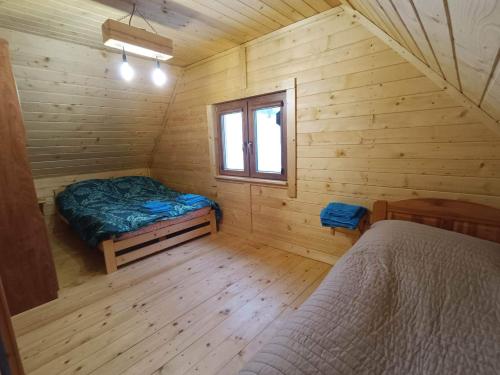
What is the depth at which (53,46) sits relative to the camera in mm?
2326

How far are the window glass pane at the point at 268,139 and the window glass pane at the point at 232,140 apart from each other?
0.28 metres

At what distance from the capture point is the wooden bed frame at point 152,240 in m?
2.46

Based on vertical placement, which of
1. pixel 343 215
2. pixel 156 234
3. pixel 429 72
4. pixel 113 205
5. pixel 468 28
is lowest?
pixel 156 234

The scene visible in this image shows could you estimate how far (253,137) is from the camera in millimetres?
2932

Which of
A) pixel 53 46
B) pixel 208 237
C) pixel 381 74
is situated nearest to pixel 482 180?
pixel 381 74

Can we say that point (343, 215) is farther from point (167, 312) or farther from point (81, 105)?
point (81, 105)

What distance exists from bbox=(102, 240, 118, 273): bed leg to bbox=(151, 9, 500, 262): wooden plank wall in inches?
59.2

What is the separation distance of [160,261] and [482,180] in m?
2.90

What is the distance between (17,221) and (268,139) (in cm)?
239

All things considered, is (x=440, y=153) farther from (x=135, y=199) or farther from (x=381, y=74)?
(x=135, y=199)

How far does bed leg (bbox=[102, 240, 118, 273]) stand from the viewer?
242 centimetres

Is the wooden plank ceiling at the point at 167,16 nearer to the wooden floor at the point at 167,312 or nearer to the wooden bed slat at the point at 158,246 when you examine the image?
the wooden bed slat at the point at 158,246

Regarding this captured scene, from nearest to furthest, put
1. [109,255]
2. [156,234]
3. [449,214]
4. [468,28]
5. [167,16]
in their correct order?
1. [468,28]
2. [449,214]
3. [167,16]
4. [109,255]
5. [156,234]

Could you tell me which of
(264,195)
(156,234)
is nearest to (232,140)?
(264,195)
